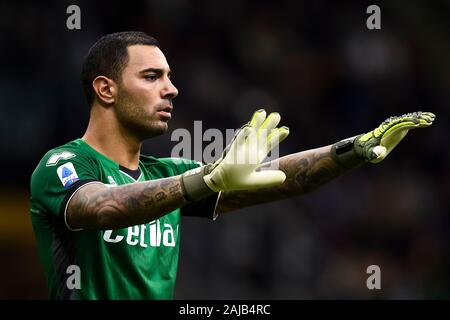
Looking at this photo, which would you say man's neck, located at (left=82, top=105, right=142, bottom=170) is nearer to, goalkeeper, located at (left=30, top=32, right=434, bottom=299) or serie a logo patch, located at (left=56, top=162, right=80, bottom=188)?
goalkeeper, located at (left=30, top=32, right=434, bottom=299)

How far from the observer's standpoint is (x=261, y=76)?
9.75 m

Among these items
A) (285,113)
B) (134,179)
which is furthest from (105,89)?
(285,113)

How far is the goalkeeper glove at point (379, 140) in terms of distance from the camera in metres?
4.14

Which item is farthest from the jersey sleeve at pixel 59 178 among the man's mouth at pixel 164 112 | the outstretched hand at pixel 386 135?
the outstretched hand at pixel 386 135

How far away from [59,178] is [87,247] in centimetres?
39

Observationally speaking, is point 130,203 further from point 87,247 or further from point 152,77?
point 152,77

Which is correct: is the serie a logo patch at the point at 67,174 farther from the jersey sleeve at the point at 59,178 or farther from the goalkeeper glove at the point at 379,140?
the goalkeeper glove at the point at 379,140

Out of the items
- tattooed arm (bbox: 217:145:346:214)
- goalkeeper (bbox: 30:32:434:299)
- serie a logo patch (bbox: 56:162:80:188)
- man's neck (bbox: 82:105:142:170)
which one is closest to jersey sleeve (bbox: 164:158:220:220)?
goalkeeper (bbox: 30:32:434:299)

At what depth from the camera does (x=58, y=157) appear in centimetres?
407

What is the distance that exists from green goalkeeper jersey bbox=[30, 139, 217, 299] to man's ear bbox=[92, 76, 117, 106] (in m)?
0.29

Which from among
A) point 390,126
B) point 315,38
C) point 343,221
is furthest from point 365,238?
point 390,126

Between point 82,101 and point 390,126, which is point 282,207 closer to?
point 82,101
